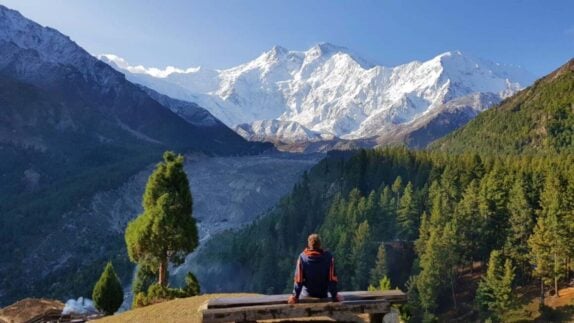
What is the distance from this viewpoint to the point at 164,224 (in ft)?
98.7

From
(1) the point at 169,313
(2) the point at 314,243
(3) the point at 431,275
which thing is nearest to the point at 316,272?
(2) the point at 314,243

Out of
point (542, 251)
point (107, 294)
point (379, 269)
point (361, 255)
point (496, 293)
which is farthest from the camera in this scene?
point (361, 255)

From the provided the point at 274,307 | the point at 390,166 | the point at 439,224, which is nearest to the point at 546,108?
the point at 390,166

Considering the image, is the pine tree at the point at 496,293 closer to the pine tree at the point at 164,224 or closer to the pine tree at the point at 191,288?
the pine tree at the point at 191,288

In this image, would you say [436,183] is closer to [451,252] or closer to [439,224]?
[439,224]

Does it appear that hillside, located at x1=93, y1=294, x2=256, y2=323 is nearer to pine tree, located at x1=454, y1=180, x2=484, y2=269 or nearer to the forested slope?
the forested slope

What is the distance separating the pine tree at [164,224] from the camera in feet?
99.2

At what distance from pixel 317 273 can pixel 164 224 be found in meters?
19.0

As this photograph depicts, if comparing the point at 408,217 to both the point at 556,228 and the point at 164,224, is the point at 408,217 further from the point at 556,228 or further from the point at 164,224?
the point at 164,224

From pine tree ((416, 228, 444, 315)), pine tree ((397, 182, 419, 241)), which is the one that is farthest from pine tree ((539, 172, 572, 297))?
pine tree ((397, 182, 419, 241))

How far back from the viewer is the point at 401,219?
9369 cm

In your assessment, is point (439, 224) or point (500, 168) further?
point (500, 168)

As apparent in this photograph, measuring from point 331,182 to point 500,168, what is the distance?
4232cm

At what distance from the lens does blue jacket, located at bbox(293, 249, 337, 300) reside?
1307cm
